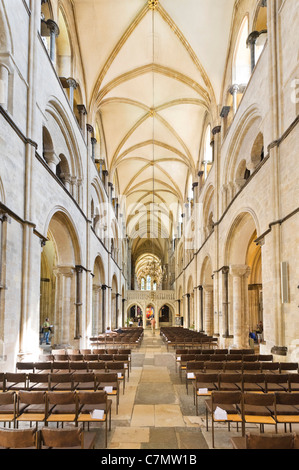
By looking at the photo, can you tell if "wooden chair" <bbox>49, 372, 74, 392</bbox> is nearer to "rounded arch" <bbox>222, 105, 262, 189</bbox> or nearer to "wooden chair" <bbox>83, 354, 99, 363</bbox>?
"wooden chair" <bbox>83, 354, 99, 363</bbox>

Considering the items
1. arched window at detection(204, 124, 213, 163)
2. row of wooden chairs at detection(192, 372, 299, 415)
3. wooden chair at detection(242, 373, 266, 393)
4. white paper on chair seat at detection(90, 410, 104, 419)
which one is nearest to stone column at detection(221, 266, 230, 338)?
arched window at detection(204, 124, 213, 163)

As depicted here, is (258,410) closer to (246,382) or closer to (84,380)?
(246,382)

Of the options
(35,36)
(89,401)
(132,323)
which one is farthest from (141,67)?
(132,323)

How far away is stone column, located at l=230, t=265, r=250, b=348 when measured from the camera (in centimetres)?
1772

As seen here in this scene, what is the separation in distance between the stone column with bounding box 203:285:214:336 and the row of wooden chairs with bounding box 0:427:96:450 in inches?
903

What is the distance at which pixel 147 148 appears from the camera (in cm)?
3028

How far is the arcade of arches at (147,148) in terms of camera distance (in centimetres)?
1071

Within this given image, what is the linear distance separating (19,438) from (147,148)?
90.3 ft

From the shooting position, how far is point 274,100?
38.5 feet

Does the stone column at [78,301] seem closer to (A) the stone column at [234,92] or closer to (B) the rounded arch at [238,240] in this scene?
(B) the rounded arch at [238,240]

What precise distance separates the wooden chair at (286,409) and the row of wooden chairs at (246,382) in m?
1.07

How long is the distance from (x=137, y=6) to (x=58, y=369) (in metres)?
15.3

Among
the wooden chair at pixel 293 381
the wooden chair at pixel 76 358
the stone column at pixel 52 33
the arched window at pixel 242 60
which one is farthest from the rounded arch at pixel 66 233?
the wooden chair at pixel 293 381

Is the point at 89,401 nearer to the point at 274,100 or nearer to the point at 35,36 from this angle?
the point at 274,100
